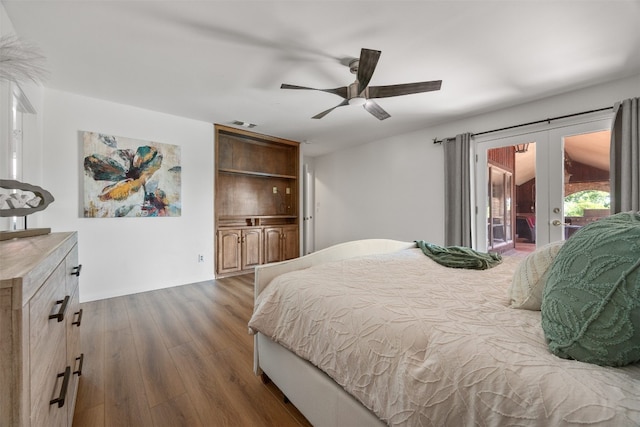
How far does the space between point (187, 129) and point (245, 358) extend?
3319mm

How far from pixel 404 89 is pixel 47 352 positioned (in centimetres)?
254

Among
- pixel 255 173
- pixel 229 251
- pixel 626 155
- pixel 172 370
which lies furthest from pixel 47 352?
pixel 626 155

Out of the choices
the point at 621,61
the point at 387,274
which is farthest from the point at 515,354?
the point at 621,61

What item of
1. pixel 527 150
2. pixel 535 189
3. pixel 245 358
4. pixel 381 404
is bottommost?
pixel 245 358

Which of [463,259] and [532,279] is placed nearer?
[532,279]

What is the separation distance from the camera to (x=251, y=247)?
14.8 feet

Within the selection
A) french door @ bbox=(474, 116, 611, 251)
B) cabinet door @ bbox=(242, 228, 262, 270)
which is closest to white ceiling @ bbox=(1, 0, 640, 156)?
french door @ bbox=(474, 116, 611, 251)

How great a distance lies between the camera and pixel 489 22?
1.81 m

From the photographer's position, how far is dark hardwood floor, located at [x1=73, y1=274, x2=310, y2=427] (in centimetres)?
138

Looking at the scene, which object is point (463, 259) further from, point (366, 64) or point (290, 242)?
point (290, 242)

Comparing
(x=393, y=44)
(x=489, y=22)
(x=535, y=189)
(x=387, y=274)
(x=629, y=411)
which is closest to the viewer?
(x=629, y=411)

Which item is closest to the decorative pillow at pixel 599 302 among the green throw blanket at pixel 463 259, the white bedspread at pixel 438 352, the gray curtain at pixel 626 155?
the white bedspread at pixel 438 352

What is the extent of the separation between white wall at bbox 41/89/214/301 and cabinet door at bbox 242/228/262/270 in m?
0.56

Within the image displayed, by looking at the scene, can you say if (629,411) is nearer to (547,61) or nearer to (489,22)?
(489,22)
